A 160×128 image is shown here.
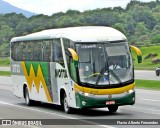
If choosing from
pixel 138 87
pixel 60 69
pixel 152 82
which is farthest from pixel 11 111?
pixel 152 82

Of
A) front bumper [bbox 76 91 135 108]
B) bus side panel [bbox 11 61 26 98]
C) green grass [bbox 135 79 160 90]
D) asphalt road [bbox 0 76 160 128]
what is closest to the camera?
asphalt road [bbox 0 76 160 128]

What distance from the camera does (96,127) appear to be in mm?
18562

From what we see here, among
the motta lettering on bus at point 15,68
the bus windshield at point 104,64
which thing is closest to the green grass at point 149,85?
the motta lettering on bus at point 15,68

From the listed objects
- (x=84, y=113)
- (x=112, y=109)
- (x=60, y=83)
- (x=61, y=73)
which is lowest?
(x=84, y=113)

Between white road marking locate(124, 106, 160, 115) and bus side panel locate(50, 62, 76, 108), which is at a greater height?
bus side panel locate(50, 62, 76, 108)

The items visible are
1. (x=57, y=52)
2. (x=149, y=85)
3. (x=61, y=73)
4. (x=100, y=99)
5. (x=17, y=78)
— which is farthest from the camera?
(x=149, y=85)

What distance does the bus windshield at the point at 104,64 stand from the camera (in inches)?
887

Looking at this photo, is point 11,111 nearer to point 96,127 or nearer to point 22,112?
point 22,112

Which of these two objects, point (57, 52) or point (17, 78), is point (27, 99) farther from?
point (57, 52)

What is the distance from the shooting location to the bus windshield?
22.5m

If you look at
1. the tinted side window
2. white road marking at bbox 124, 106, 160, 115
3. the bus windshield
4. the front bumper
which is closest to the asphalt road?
white road marking at bbox 124, 106, 160, 115

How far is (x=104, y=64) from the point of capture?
22.7 metres

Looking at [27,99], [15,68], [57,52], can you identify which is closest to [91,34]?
[57,52]

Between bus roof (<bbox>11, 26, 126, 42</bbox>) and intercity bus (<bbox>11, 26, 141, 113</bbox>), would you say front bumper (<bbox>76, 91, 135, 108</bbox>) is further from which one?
bus roof (<bbox>11, 26, 126, 42</bbox>)
